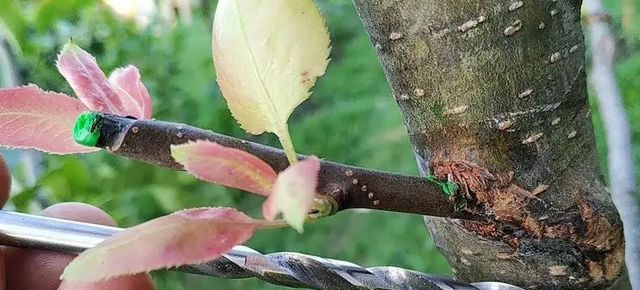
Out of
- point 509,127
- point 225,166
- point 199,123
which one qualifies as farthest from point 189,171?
point 199,123

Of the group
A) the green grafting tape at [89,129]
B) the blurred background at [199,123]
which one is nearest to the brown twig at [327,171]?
the green grafting tape at [89,129]

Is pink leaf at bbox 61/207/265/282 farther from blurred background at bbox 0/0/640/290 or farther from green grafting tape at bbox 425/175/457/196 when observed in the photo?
blurred background at bbox 0/0/640/290

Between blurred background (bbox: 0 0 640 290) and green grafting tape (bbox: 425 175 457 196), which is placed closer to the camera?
green grafting tape (bbox: 425 175 457 196)

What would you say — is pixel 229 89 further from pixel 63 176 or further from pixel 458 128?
pixel 63 176

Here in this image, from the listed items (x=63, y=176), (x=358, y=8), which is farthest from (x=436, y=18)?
(x=63, y=176)

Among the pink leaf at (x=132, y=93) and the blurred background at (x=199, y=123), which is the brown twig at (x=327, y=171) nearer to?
the pink leaf at (x=132, y=93)

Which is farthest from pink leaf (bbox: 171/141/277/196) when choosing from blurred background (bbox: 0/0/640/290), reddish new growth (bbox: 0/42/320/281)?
blurred background (bbox: 0/0/640/290)
